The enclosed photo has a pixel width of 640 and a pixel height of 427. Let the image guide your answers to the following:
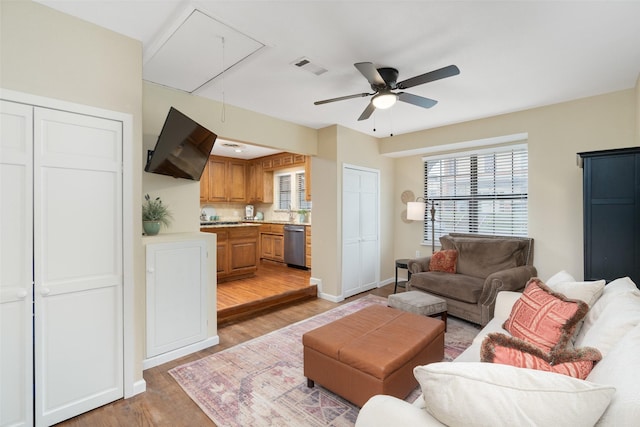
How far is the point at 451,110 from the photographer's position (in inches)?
147

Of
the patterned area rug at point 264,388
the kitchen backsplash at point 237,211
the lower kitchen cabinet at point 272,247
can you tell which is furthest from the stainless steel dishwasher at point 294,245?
the patterned area rug at point 264,388

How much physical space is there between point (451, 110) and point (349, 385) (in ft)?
11.0

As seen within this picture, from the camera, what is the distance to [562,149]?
11.5 feet

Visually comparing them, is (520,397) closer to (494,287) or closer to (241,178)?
(494,287)

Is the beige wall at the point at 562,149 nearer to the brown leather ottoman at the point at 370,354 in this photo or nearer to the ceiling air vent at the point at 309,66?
the brown leather ottoman at the point at 370,354

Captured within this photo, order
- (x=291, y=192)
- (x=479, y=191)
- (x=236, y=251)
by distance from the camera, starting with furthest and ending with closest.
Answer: (x=291, y=192) → (x=236, y=251) → (x=479, y=191)

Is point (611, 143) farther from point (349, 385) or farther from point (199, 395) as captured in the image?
point (199, 395)

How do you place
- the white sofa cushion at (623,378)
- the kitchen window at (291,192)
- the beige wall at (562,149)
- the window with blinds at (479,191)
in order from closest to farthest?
the white sofa cushion at (623,378) → the beige wall at (562,149) → the window with blinds at (479,191) → the kitchen window at (291,192)

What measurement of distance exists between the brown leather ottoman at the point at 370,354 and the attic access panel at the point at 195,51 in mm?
2311

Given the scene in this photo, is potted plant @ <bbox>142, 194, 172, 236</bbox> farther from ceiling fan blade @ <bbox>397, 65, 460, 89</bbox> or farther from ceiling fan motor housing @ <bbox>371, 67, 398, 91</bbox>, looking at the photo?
ceiling fan blade @ <bbox>397, 65, 460, 89</bbox>

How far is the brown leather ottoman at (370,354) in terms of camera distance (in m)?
1.90

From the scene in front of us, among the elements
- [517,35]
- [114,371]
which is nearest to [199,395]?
[114,371]

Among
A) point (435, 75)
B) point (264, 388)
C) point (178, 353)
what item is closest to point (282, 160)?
point (178, 353)

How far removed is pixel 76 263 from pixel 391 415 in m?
2.18
